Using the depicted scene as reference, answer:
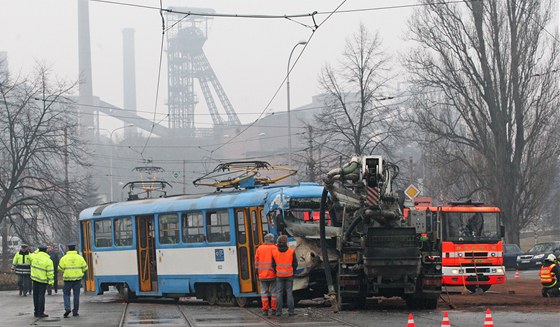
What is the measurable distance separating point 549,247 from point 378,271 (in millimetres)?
30237

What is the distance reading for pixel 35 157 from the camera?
44562 mm

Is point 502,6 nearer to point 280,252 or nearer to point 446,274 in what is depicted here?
point 446,274

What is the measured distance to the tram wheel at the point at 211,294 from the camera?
22000 mm

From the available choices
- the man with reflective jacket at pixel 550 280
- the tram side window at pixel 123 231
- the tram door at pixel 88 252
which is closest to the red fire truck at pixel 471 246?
the man with reflective jacket at pixel 550 280

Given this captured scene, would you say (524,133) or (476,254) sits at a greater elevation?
(524,133)

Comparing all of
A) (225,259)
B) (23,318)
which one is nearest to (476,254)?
(225,259)

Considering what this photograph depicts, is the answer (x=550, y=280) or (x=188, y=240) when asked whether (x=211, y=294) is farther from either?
(x=550, y=280)

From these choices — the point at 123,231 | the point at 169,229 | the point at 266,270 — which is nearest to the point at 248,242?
the point at 266,270

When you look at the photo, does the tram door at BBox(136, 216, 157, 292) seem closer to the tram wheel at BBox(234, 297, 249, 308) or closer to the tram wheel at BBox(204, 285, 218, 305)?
the tram wheel at BBox(204, 285, 218, 305)

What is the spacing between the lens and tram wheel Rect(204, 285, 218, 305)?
22000mm

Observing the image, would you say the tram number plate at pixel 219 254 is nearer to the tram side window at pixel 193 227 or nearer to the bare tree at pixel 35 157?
the tram side window at pixel 193 227

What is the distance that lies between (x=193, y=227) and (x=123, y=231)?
3.51 meters

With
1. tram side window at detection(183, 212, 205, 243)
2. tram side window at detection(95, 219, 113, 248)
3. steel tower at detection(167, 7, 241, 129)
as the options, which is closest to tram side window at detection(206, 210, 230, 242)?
tram side window at detection(183, 212, 205, 243)

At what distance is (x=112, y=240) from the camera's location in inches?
1016
